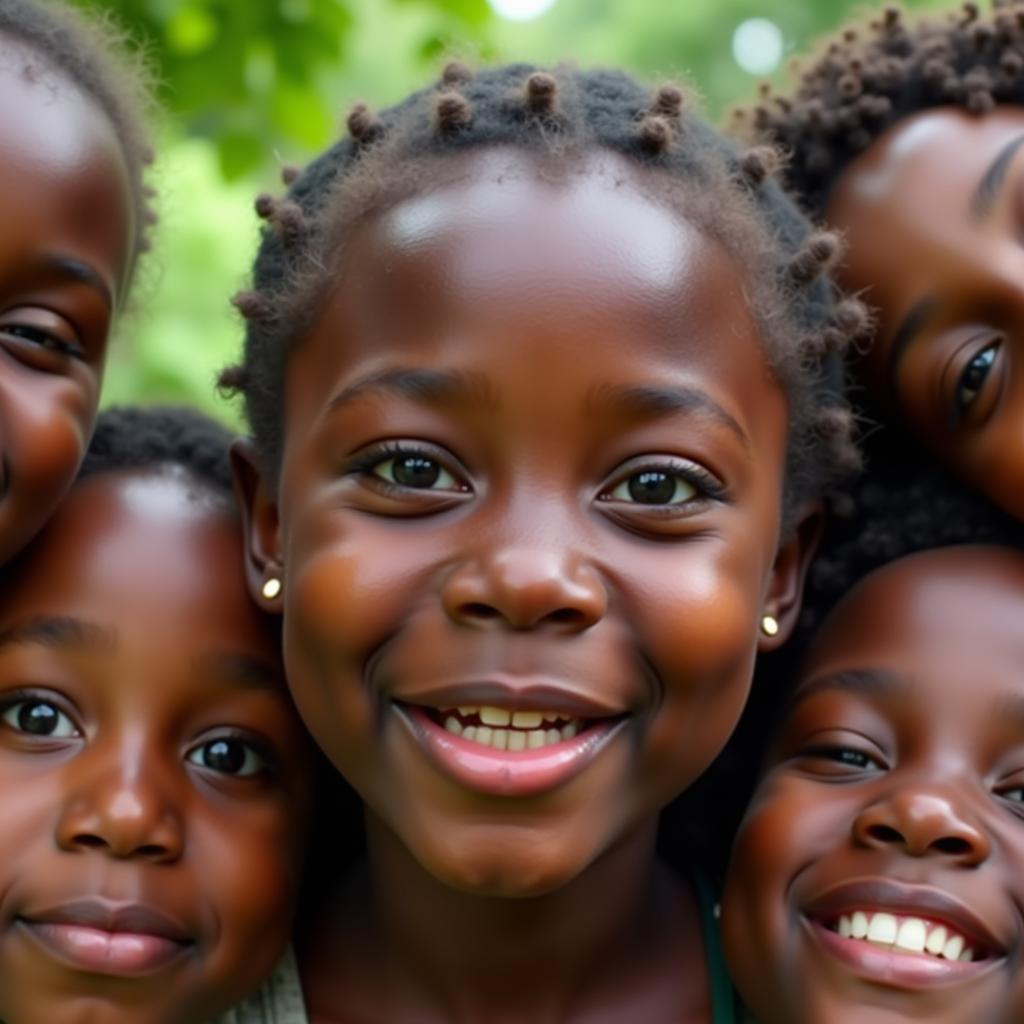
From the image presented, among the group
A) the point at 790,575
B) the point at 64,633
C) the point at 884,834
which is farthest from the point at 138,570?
the point at 884,834

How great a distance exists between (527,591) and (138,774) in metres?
0.67

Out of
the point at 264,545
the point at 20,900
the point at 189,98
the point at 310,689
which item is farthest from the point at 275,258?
the point at 189,98

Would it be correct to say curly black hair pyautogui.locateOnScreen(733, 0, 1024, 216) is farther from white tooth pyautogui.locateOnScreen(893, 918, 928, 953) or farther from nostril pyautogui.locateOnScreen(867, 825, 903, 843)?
white tooth pyautogui.locateOnScreen(893, 918, 928, 953)

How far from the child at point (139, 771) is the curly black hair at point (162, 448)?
0.07 meters

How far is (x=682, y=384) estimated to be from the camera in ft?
7.72

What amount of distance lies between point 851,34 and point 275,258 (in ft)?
3.71

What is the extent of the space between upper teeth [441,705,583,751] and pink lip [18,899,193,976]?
1.72 feet

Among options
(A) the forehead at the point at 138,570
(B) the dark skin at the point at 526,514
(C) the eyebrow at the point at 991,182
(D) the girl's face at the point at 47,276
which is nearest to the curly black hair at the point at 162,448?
(A) the forehead at the point at 138,570

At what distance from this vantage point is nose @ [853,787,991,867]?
94.2 inches

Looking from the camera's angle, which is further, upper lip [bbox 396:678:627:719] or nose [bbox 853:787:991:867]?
nose [bbox 853:787:991:867]

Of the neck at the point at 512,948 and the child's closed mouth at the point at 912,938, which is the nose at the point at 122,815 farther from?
the child's closed mouth at the point at 912,938

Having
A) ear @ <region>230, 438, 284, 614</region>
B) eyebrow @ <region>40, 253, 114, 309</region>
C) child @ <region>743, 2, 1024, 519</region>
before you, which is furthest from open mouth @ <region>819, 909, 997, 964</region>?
eyebrow @ <region>40, 253, 114, 309</region>

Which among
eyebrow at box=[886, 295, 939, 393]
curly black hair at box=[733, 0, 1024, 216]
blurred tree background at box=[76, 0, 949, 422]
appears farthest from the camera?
blurred tree background at box=[76, 0, 949, 422]

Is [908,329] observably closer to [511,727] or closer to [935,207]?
[935,207]
